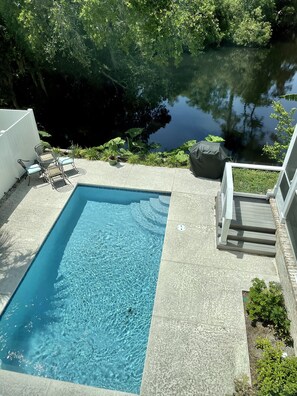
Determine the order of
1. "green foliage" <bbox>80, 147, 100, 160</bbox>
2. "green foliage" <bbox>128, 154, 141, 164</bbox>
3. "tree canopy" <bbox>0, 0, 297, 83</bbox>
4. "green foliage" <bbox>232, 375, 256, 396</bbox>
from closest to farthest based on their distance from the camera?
1. "green foliage" <bbox>232, 375, 256, 396</bbox>
2. "tree canopy" <bbox>0, 0, 297, 83</bbox>
3. "green foliage" <bbox>128, 154, 141, 164</bbox>
4. "green foliage" <bbox>80, 147, 100, 160</bbox>

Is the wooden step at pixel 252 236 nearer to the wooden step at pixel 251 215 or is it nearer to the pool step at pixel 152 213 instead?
the wooden step at pixel 251 215

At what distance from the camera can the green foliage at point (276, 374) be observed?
4789 millimetres

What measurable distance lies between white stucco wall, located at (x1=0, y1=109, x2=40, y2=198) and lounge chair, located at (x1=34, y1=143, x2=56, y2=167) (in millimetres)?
250

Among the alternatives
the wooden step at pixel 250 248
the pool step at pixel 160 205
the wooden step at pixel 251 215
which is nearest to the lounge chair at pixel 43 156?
the pool step at pixel 160 205

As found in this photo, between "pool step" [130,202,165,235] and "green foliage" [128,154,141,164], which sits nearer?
"pool step" [130,202,165,235]

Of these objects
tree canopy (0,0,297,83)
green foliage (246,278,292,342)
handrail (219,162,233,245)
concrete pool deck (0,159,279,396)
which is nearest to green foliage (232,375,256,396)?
concrete pool deck (0,159,279,396)

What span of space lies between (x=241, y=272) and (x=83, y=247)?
4.38m

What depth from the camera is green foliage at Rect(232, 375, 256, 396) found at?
17.0 ft

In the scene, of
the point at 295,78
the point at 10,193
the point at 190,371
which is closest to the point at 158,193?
the point at 10,193

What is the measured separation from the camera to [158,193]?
1033cm

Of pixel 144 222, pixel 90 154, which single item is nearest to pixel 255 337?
pixel 144 222

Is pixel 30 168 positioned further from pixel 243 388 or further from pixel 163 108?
pixel 163 108

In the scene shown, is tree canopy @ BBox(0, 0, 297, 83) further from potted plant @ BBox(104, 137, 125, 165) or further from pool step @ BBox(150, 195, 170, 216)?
pool step @ BBox(150, 195, 170, 216)

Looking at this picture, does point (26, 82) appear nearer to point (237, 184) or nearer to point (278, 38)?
point (237, 184)
